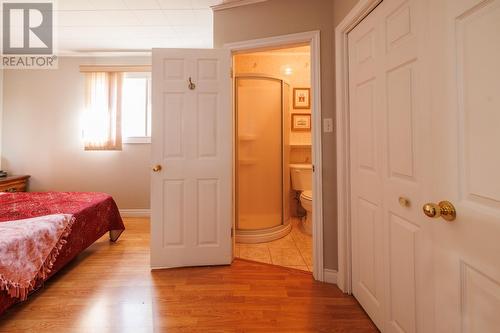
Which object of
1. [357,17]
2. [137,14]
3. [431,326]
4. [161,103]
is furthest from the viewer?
[137,14]

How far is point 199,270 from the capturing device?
7.54 ft

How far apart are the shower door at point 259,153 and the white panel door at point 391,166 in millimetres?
1406

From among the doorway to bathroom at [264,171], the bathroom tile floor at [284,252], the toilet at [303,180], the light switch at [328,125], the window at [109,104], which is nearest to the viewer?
the light switch at [328,125]

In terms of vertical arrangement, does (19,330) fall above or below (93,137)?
below

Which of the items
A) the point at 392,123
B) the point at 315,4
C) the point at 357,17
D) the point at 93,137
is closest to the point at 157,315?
the point at 392,123

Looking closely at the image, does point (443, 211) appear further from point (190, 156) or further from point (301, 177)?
point (301, 177)

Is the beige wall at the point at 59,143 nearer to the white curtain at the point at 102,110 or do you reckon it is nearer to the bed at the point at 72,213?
the white curtain at the point at 102,110

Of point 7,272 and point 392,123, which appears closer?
point 392,123

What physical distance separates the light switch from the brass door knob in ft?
3.93

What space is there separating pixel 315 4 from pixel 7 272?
2.85 meters

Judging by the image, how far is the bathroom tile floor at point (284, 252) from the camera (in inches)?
97.7

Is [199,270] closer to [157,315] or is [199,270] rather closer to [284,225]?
[157,315]

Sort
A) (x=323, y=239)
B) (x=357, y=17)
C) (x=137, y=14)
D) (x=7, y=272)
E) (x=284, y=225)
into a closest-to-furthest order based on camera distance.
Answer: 1. (x=7, y=272)
2. (x=357, y=17)
3. (x=323, y=239)
4. (x=137, y=14)
5. (x=284, y=225)

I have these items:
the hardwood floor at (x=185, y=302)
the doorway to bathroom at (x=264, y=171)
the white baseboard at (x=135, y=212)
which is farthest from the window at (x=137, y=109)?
the hardwood floor at (x=185, y=302)
